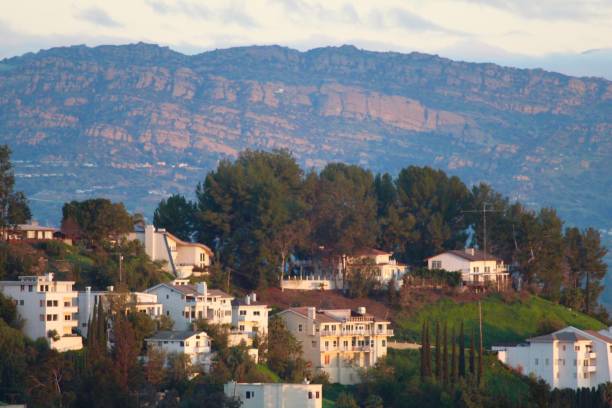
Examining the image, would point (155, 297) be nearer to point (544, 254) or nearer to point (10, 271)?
point (10, 271)

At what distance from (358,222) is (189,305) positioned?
21.1 metres

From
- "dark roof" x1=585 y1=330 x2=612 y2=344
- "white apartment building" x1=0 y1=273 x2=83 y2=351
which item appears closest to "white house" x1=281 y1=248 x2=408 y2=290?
"dark roof" x1=585 y1=330 x2=612 y2=344

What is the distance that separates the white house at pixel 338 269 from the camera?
420 feet

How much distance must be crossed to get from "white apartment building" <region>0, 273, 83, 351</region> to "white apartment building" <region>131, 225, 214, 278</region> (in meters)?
18.7

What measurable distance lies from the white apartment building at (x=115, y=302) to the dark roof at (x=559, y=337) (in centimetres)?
2408

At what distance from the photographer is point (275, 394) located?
101 m

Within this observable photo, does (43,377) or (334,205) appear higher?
(334,205)

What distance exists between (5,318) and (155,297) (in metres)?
10.1

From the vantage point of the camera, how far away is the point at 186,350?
103 metres

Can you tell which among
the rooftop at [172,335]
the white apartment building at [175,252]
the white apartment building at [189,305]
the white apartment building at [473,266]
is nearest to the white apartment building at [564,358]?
the white apartment building at [473,266]

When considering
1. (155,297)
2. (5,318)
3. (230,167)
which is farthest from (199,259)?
(5,318)

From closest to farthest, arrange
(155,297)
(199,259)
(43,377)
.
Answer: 1. (43,377)
2. (155,297)
3. (199,259)

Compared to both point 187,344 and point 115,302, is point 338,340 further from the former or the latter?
point 115,302

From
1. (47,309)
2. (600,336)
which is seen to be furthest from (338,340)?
(47,309)
